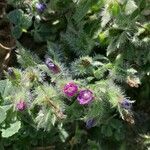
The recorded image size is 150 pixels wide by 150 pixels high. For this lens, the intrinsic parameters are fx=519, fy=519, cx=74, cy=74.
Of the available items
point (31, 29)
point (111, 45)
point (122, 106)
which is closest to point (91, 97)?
point (122, 106)

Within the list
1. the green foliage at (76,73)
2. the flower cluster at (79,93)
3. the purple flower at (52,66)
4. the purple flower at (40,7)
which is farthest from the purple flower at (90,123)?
the purple flower at (40,7)

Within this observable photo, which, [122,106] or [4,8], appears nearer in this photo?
[122,106]

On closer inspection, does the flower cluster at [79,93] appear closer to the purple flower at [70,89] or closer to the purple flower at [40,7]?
the purple flower at [70,89]

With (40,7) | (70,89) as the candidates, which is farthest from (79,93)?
(40,7)

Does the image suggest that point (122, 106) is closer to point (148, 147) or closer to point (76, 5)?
point (148, 147)

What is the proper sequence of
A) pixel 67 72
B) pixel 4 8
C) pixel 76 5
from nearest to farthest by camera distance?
1. pixel 67 72
2. pixel 76 5
3. pixel 4 8

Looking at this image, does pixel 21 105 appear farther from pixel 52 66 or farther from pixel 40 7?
pixel 40 7

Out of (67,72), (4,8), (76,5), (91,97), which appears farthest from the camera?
(4,8)
